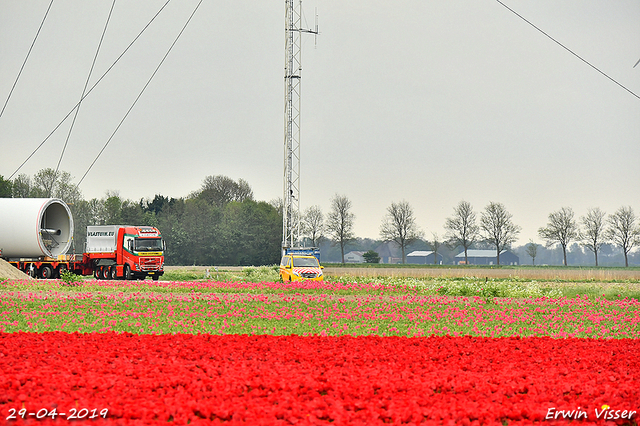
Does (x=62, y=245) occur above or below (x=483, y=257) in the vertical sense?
below

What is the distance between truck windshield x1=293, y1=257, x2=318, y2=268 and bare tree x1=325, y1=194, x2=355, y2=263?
4913 cm

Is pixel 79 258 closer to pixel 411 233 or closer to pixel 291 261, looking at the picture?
pixel 291 261

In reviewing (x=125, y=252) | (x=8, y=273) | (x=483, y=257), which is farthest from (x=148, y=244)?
(x=483, y=257)

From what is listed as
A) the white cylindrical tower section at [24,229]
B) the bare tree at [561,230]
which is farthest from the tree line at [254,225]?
the white cylindrical tower section at [24,229]

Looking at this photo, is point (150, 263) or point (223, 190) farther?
point (223, 190)

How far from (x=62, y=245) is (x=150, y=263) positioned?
644 centimetres

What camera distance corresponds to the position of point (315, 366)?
8.41m

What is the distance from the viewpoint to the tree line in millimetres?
71625

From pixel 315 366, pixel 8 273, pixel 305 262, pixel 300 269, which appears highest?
pixel 305 262

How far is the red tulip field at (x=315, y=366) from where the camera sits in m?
5.95

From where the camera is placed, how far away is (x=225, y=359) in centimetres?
892

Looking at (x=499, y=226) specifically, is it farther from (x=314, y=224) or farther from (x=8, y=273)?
(x=8, y=273)

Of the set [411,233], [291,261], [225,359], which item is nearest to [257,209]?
[411,233]

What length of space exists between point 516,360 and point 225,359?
4.55 metres
